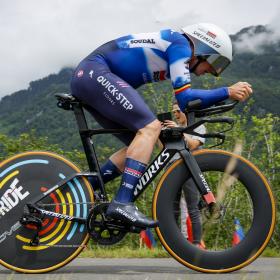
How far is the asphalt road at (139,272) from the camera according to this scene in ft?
13.1

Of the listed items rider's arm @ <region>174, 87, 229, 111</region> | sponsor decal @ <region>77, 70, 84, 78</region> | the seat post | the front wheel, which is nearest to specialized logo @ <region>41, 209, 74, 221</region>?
the seat post

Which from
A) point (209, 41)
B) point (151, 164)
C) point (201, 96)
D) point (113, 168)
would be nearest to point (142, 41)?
point (209, 41)

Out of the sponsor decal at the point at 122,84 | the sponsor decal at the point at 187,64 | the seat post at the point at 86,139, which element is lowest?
the seat post at the point at 86,139

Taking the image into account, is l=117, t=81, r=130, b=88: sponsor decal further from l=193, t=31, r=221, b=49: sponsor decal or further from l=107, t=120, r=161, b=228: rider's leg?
l=193, t=31, r=221, b=49: sponsor decal

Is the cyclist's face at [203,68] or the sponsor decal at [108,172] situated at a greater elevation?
the cyclist's face at [203,68]

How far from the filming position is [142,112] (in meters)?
4.17

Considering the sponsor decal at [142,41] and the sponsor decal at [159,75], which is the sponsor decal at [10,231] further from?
the sponsor decal at [142,41]

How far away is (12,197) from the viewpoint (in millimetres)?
4324

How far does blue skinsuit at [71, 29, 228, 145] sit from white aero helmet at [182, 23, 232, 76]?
0.11 meters

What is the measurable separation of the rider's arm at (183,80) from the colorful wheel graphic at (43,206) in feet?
3.14

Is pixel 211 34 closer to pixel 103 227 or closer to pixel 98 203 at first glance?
pixel 98 203

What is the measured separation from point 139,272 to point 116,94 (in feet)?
4.32

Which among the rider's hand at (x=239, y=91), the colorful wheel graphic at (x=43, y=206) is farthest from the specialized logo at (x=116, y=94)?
the rider's hand at (x=239, y=91)

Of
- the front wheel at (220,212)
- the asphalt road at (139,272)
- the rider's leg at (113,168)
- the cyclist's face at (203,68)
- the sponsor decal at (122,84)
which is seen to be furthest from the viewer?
the rider's leg at (113,168)
